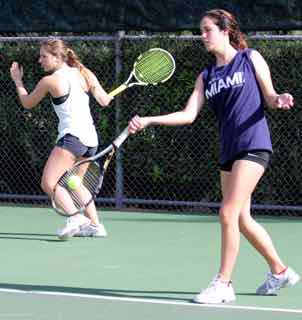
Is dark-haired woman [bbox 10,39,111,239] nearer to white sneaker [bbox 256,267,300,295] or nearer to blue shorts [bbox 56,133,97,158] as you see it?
blue shorts [bbox 56,133,97,158]

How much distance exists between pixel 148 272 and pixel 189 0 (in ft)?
13.2

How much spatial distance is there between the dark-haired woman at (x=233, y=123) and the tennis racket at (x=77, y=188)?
1.37m

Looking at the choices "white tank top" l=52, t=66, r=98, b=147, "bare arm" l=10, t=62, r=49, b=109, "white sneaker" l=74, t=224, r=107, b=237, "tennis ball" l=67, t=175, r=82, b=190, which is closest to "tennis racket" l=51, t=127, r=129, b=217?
"tennis ball" l=67, t=175, r=82, b=190

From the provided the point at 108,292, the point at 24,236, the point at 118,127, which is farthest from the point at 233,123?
the point at 118,127

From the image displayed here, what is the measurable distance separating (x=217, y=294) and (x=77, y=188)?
1987 mm

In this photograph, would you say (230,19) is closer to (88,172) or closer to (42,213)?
(88,172)

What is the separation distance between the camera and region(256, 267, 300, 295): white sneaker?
6.86 m

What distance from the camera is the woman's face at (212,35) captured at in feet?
22.0

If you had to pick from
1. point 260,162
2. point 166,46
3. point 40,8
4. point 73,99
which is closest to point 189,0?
point 166,46

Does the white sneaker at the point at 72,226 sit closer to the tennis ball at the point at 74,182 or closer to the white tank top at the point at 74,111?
the white tank top at the point at 74,111

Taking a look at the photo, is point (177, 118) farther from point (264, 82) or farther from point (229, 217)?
point (229, 217)

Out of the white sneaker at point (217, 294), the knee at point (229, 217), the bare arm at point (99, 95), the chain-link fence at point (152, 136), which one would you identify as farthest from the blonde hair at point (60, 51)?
the white sneaker at point (217, 294)

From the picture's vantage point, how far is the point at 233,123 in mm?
6656

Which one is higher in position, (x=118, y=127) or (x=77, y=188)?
(x=118, y=127)
